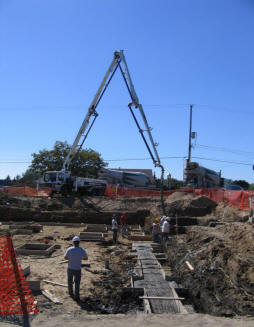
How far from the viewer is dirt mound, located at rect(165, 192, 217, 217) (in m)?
23.3

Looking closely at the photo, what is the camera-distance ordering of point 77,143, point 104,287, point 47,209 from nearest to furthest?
point 104,287
point 47,209
point 77,143

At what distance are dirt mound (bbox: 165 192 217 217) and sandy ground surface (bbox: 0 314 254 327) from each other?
17979mm

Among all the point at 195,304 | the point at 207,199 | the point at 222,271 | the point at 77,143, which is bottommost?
the point at 195,304

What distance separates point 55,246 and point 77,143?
605 inches

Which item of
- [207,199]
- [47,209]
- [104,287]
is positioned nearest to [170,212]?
[207,199]

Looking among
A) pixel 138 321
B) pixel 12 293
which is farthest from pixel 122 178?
pixel 138 321

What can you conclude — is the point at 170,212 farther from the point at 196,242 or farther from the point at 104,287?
the point at 104,287

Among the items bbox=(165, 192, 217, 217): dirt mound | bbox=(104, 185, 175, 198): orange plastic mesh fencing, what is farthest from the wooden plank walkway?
bbox=(104, 185, 175, 198): orange plastic mesh fencing

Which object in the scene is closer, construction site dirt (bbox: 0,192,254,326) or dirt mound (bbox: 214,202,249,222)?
construction site dirt (bbox: 0,192,254,326)

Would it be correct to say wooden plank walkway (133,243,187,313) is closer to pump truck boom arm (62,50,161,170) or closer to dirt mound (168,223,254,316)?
dirt mound (168,223,254,316)

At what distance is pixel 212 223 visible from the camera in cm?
1838

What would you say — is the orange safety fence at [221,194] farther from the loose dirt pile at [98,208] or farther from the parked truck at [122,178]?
the parked truck at [122,178]

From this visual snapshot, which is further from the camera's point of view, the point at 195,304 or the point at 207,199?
the point at 207,199

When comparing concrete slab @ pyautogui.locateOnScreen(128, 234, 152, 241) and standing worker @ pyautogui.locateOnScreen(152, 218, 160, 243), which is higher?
standing worker @ pyautogui.locateOnScreen(152, 218, 160, 243)
